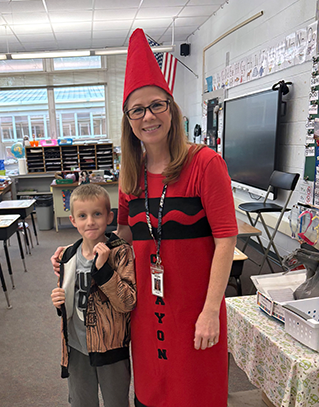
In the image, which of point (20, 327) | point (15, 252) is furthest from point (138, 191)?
point (15, 252)

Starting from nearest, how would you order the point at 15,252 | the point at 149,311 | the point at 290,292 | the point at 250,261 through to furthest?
the point at 149,311
the point at 290,292
the point at 250,261
the point at 15,252

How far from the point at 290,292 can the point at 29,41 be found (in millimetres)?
6996

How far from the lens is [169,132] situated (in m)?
1.09

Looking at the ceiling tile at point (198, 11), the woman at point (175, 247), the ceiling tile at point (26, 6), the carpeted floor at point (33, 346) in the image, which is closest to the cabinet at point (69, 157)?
the ceiling tile at point (26, 6)

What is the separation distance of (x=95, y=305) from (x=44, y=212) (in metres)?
4.84

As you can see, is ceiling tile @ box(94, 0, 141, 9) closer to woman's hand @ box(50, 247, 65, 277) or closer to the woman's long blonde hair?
the woman's long blonde hair

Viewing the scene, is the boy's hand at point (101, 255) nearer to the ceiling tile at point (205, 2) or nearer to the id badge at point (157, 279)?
the id badge at point (157, 279)

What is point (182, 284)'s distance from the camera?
1.03 metres

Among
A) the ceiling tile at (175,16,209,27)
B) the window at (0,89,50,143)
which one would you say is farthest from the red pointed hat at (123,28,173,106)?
the window at (0,89,50,143)

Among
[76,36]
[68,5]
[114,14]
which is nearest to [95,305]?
[68,5]

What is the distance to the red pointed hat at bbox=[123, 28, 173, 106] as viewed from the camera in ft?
3.35

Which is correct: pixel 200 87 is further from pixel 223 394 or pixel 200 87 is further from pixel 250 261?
pixel 223 394

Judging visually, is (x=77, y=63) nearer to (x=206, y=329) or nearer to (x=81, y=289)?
(x=81, y=289)

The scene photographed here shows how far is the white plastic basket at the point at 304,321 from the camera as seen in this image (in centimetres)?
117
